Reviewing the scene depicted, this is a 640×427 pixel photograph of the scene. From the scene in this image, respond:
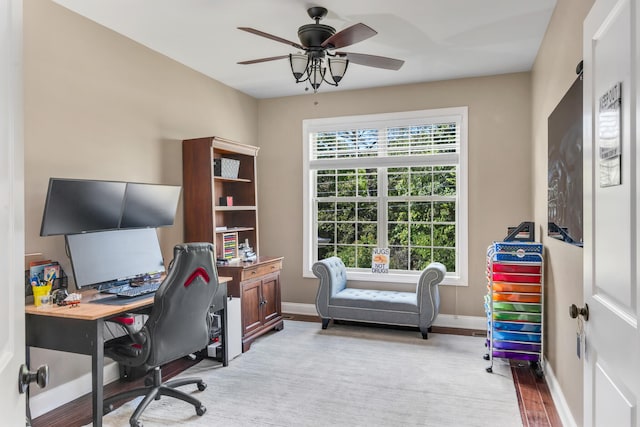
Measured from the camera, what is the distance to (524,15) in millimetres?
3248

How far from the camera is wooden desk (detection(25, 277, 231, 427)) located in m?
2.49

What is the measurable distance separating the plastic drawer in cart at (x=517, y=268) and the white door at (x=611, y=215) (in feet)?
6.61

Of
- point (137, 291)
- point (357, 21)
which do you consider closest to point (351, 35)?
point (357, 21)

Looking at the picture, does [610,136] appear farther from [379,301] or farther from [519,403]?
[379,301]

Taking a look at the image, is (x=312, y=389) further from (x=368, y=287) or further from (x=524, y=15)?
(x=524, y=15)

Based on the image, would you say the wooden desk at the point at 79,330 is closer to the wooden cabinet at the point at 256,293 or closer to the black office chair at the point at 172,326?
the black office chair at the point at 172,326

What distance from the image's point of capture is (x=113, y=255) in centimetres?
324

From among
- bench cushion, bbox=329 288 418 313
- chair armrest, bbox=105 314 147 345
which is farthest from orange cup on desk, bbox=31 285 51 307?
bench cushion, bbox=329 288 418 313

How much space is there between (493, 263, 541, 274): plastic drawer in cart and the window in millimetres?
1232

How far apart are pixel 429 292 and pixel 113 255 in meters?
2.94

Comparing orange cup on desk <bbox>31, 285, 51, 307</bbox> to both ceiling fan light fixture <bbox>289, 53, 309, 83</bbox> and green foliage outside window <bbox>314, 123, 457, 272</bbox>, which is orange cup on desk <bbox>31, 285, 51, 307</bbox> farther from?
green foliage outside window <bbox>314, 123, 457, 272</bbox>

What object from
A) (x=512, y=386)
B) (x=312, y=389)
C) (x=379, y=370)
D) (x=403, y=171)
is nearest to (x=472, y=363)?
(x=512, y=386)

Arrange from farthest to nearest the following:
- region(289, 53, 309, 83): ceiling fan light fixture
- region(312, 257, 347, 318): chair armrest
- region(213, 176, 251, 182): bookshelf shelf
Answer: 1. region(312, 257, 347, 318): chair armrest
2. region(213, 176, 251, 182): bookshelf shelf
3. region(289, 53, 309, 83): ceiling fan light fixture

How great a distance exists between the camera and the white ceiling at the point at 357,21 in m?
3.08
